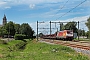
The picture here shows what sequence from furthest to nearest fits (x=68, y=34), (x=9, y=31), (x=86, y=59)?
(x=9, y=31)
(x=68, y=34)
(x=86, y=59)

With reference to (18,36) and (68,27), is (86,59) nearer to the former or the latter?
(18,36)

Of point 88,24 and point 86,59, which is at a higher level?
point 88,24

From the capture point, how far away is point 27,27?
17625 cm

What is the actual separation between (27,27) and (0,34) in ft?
64.4

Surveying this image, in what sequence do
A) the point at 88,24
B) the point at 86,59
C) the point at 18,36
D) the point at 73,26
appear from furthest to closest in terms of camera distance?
the point at 73,26 < the point at 18,36 < the point at 88,24 < the point at 86,59

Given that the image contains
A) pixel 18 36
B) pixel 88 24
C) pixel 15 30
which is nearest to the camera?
pixel 88 24

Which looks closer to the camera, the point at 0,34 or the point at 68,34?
the point at 68,34

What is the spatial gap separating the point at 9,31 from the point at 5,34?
390 inches

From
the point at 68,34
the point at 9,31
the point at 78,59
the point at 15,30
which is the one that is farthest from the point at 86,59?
the point at 15,30

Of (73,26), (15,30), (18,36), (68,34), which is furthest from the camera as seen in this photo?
(15,30)

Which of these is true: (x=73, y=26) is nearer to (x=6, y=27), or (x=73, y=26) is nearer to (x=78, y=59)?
(x=6, y=27)

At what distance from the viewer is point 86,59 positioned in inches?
758

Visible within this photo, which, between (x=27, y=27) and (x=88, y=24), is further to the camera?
(x=27, y=27)

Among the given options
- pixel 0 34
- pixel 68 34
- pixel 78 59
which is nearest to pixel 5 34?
pixel 0 34
